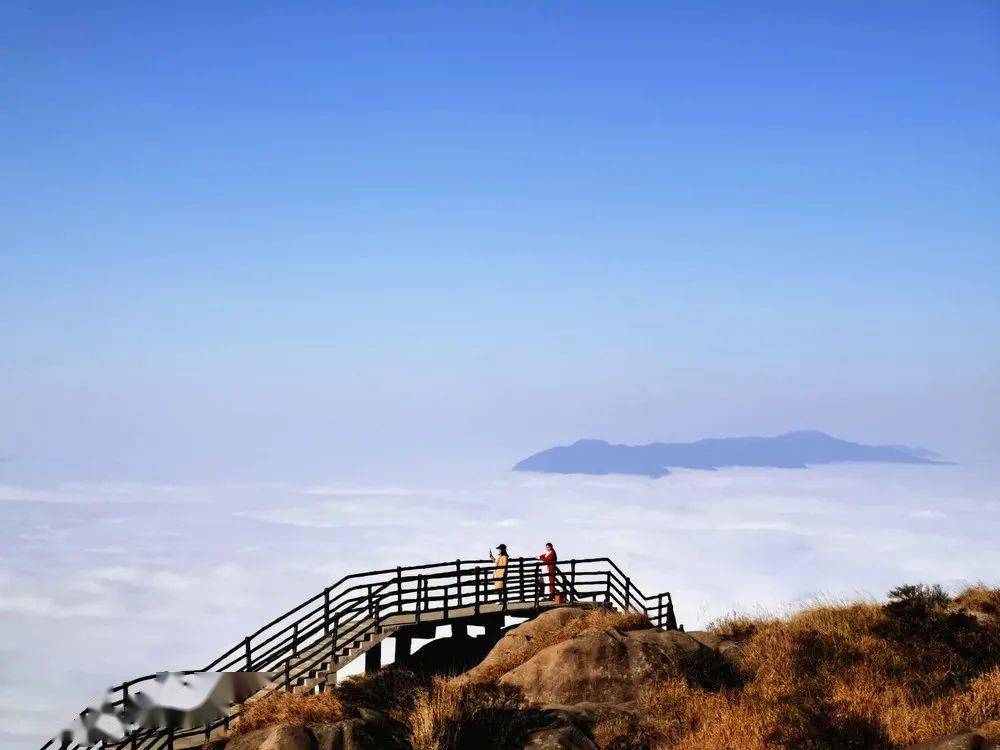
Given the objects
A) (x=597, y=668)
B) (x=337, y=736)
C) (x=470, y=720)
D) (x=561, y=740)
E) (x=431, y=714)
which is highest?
(x=431, y=714)

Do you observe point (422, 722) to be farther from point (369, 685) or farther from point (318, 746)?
point (369, 685)

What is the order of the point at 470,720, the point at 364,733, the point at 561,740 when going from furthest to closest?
the point at 470,720, the point at 561,740, the point at 364,733

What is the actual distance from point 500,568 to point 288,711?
12.2 metres

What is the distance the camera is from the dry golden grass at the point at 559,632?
2930cm

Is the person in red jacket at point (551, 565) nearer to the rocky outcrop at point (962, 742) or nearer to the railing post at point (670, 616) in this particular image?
the railing post at point (670, 616)

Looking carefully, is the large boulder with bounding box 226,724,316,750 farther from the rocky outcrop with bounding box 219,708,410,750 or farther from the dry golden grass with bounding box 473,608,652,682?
the dry golden grass with bounding box 473,608,652,682

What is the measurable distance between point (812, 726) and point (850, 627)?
22.5ft

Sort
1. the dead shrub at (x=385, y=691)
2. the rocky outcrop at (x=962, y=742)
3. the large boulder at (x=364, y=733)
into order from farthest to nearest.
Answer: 1. the dead shrub at (x=385, y=691)
2. the large boulder at (x=364, y=733)
3. the rocky outcrop at (x=962, y=742)

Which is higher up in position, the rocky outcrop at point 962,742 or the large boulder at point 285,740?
the large boulder at point 285,740

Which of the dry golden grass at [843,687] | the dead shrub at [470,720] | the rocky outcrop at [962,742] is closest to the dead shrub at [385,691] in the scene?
the dead shrub at [470,720]

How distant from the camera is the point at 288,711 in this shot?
23.1m

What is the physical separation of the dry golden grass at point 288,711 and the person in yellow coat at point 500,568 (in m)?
10.5

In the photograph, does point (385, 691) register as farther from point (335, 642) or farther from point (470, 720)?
point (335, 642)

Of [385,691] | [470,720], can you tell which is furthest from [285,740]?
[385,691]
